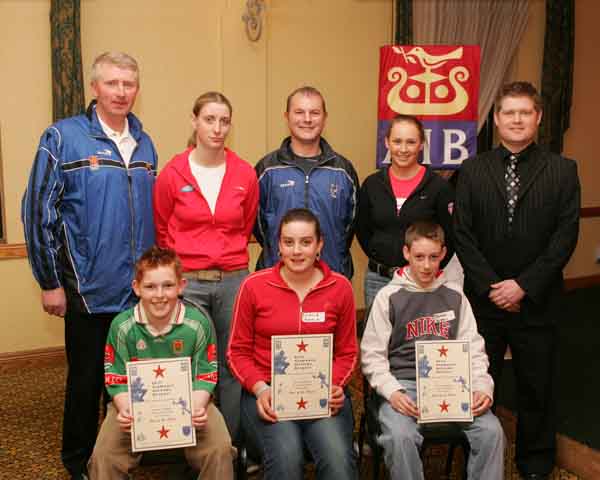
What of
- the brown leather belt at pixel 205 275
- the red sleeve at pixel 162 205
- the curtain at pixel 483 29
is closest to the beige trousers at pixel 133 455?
the brown leather belt at pixel 205 275

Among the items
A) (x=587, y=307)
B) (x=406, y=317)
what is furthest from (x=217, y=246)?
(x=587, y=307)

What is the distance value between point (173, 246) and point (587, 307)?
186 inches

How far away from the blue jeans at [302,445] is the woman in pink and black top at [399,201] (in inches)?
29.0

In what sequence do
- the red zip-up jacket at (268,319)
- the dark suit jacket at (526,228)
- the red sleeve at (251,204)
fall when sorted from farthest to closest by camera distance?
the red sleeve at (251,204) < the dark suit jacket at (526,228) < the red zip-up jacket at (268,319)

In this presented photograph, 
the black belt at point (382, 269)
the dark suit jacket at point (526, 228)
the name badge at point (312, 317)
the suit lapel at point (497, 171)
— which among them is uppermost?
the suit lapel at point (497, 171)

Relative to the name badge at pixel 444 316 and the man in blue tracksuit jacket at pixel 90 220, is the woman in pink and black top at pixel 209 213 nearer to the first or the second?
the man in blue tracksuit jacket at pixel 90 220

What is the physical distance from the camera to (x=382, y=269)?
2963 millimetres

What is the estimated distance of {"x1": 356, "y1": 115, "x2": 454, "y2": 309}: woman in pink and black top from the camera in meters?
2.91

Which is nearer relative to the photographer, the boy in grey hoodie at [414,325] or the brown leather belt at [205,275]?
the boy in grey hoodie at [414,325]

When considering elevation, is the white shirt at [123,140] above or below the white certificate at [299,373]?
above

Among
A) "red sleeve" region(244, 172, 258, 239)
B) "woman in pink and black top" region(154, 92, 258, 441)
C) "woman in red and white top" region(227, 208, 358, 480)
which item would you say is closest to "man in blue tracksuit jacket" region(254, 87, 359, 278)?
"red sleeve" region(244, 172, 258, 239)

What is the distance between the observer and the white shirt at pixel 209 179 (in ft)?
9.09

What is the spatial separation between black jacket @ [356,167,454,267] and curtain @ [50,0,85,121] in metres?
2.26

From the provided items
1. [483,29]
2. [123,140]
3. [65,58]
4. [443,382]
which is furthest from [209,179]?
[483,29]
